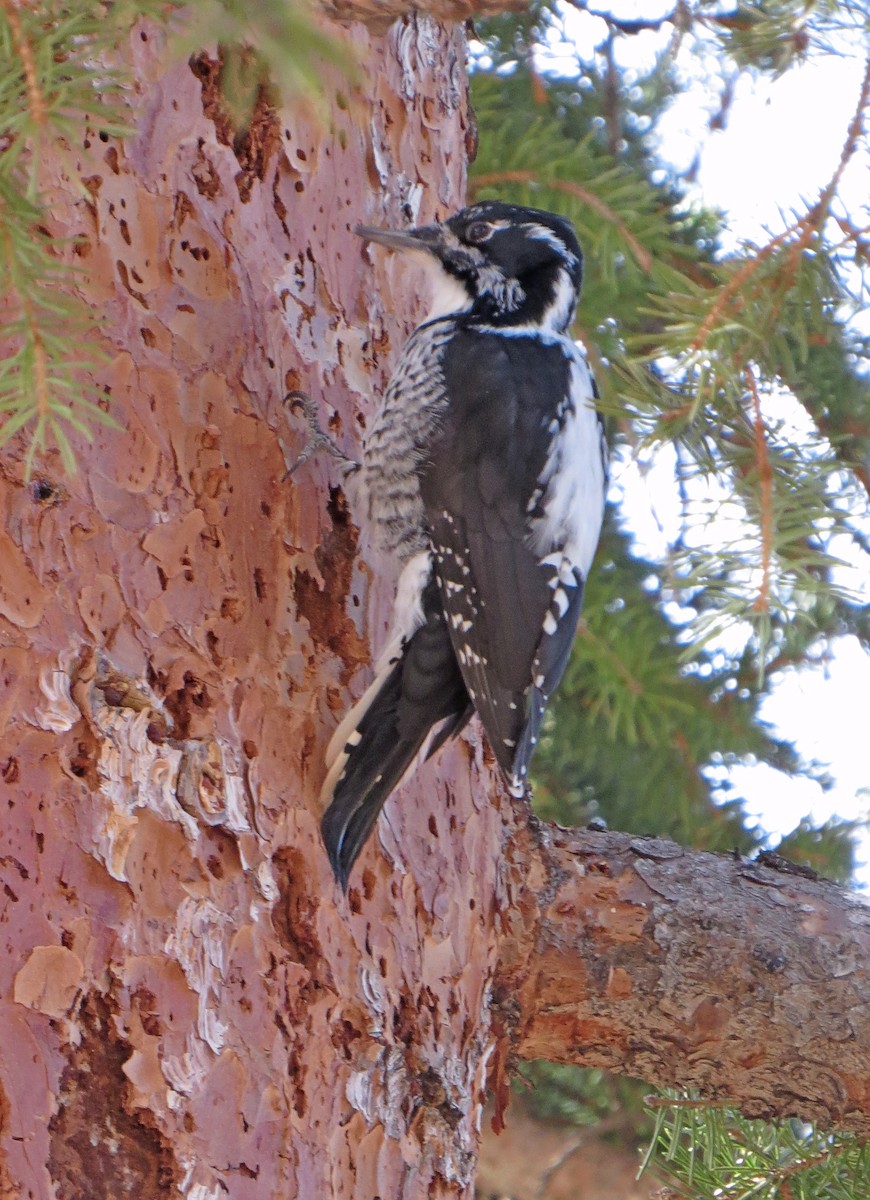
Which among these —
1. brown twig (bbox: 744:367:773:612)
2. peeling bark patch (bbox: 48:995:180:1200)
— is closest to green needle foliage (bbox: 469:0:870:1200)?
brown twig (bbox: 744:367:773:612)

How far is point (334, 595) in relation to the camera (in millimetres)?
1628

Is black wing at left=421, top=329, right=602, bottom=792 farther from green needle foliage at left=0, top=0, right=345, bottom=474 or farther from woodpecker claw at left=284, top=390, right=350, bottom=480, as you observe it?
green needle foliage at left=0, top=0, right=345, bottom=474

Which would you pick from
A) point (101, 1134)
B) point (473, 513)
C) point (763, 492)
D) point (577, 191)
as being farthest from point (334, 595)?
point (577, 191)

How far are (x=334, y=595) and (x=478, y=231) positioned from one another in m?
0.77

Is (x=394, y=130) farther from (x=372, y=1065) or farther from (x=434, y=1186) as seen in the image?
(x=434, y=1186)

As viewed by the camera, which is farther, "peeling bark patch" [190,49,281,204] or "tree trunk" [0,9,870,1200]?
"peeling bark patch" [190,49,281,204]

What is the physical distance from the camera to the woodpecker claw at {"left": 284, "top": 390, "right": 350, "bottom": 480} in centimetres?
160

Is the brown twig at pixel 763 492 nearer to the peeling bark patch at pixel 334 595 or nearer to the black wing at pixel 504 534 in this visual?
the black wing at pixel 504 534

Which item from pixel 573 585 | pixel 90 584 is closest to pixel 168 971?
pixel 90 584

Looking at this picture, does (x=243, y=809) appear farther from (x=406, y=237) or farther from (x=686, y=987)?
(x=406, y=237)

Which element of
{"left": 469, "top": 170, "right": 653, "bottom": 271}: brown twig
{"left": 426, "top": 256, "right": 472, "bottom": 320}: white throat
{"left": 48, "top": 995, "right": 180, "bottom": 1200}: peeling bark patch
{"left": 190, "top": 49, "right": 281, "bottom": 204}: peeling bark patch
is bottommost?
{"left": 48, "top": 995, "right": 180, "bottom": 1200}: peeling bark patch

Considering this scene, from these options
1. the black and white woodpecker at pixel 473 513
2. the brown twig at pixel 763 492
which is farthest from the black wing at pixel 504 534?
the brown twig at pixel 763 492

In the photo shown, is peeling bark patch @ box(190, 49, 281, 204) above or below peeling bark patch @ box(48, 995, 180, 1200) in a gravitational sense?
above

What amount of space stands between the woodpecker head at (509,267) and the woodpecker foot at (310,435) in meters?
0.47
